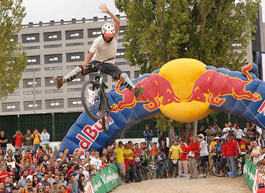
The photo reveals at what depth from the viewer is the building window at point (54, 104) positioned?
69.9 m

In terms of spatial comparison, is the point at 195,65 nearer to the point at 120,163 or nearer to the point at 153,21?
the point at 120,163

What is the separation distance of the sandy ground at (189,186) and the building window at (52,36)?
49.0 metres

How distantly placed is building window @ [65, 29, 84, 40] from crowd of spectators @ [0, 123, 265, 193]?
1736 inches

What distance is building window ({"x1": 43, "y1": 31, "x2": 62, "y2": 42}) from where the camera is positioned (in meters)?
69.0

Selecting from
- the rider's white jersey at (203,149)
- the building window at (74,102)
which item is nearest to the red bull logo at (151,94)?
the rider's white jersey at (203,149)

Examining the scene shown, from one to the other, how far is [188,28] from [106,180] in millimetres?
10610

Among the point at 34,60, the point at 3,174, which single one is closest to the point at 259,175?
the point at 3,174

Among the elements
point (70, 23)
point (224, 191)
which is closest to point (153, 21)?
point (224, 191)

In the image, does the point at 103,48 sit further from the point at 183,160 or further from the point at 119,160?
the point at 183,160

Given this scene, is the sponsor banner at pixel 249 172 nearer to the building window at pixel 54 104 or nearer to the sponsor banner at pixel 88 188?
the sponsor banner at pixel 88 188

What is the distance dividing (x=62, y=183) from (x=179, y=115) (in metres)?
5.88

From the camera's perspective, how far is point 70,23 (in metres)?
68.8

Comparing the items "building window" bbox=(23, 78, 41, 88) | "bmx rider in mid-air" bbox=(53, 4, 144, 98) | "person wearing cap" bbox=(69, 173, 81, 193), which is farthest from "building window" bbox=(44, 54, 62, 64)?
"bmx rider in mid-air" bbox=(53, 4, 144, 98)

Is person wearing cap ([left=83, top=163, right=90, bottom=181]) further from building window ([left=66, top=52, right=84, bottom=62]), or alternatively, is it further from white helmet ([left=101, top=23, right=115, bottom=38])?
building window ([left=66, top=52, right=84, bottom=62])
